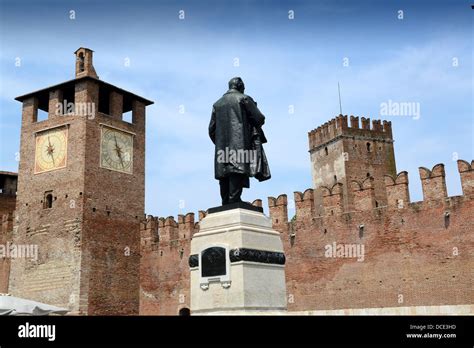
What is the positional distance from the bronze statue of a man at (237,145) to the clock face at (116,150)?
60.3ft

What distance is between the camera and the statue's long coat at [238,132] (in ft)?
25.6

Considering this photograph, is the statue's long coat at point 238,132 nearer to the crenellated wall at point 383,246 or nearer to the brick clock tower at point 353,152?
the crenellated wall at point 383,246

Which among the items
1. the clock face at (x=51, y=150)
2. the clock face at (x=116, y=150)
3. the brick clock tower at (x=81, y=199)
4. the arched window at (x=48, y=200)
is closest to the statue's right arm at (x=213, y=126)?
the brick clock tower at (x=81, y=199)

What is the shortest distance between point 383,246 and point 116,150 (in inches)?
513

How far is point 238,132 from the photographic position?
25.7ft

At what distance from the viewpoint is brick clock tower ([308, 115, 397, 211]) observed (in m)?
41.1

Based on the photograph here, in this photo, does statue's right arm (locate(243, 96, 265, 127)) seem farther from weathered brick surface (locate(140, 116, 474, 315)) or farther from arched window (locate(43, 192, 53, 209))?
arched window (locate(43, 192, 53, 209))

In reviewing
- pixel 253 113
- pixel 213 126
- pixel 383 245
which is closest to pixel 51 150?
pixel 383 245

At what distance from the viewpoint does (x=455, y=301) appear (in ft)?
56.7

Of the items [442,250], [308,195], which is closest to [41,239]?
[308,195]

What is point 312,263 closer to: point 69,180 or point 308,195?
point 308,195

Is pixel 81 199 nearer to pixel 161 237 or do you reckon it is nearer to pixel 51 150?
pixel 51 150

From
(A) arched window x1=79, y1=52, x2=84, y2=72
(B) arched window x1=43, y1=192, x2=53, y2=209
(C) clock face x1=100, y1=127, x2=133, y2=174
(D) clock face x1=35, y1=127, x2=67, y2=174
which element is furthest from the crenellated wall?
(A) arched window x1=79, y1=52, x2=84, y2=72
